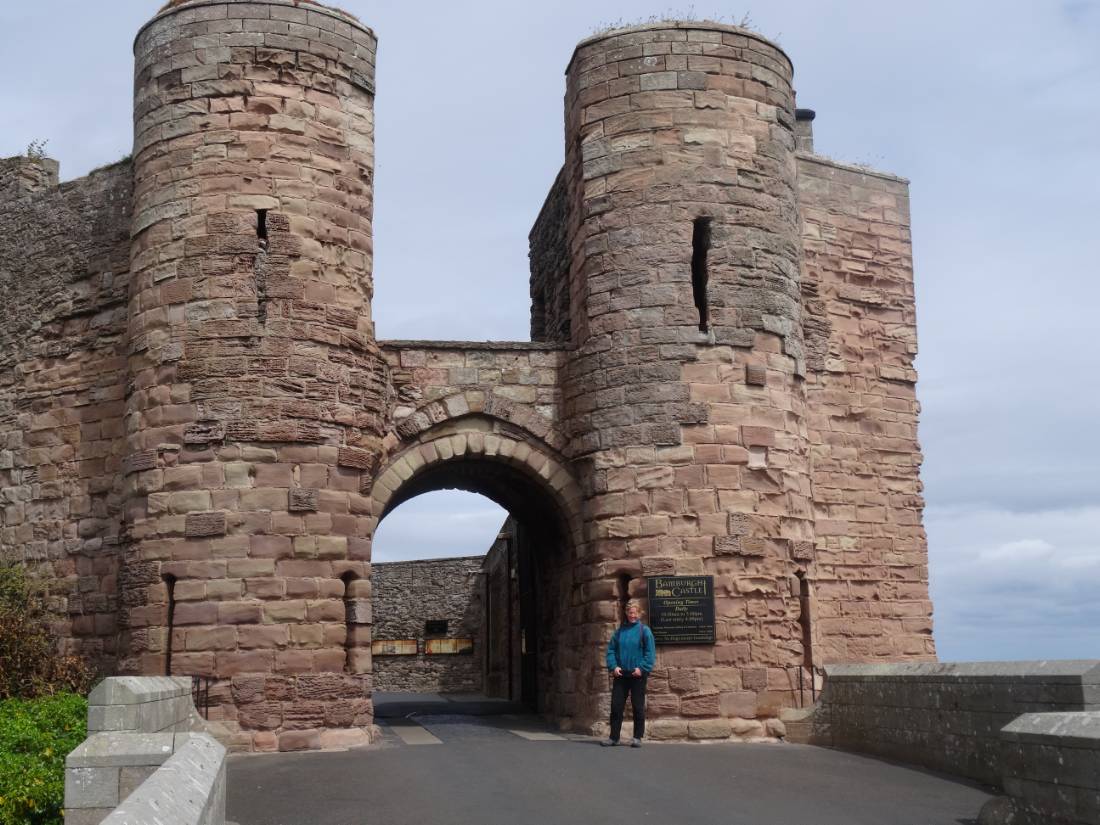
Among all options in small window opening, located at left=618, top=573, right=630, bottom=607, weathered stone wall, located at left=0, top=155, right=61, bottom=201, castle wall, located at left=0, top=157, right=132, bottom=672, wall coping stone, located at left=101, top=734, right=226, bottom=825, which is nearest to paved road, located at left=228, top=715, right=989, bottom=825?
small window opening, located at left=618, top=573, right=630, bottom=607

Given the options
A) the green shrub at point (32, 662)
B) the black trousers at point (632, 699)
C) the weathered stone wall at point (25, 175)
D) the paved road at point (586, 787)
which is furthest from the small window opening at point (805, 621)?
the weathered stone wall at point (25, 175)

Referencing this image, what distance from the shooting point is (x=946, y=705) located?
10492 millimetres

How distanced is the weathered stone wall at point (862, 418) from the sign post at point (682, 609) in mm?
3235

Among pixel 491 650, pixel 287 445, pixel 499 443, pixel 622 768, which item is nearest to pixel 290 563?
pixel 287 445

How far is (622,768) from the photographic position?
1089 centimetres

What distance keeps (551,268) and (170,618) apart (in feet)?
25.7

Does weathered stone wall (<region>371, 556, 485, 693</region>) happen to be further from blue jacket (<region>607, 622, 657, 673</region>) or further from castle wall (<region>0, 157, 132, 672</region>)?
blue jacket (<region>607, 622, 657, 673</region>)

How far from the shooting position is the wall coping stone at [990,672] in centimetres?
870

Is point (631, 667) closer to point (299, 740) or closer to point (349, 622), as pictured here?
point (349, 622)

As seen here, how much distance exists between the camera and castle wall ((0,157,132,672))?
15555 millimetres

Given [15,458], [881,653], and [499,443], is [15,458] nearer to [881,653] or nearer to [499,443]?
[499,443]

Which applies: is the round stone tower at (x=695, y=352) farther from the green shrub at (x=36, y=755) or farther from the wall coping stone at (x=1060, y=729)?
the wall coping stone at (x=1060, y=729)

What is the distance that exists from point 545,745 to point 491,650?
46.5 ft

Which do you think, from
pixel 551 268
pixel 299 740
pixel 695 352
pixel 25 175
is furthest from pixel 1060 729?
pixel 25 175
